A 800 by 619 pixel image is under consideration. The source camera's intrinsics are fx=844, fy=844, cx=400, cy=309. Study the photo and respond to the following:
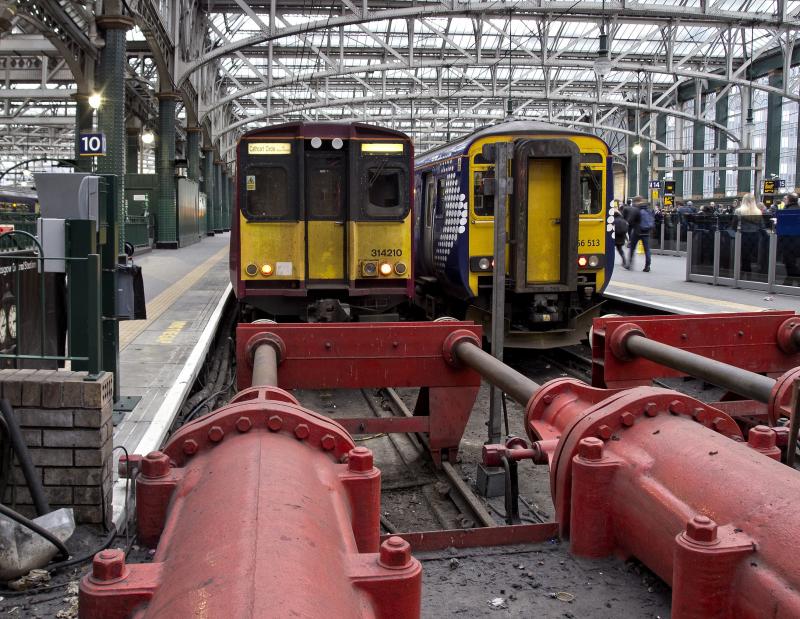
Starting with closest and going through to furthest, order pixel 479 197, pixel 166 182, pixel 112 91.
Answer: pixel 479 197 < pixel 112 91 < pixel 166 182

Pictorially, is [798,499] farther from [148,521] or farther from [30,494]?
[30,494]

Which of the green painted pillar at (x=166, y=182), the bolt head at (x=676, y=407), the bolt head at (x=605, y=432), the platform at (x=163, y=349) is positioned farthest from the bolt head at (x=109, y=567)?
the green painted pillar at (x=166, y=182)

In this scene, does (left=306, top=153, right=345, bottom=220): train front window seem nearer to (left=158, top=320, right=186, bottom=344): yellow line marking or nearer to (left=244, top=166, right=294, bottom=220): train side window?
(left=244, top=166, right=294, bottom=220): train side window

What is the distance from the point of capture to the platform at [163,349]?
6652 millimetres

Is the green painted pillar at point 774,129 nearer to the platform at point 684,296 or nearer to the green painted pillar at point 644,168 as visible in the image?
the green painted pillar at point 644,168

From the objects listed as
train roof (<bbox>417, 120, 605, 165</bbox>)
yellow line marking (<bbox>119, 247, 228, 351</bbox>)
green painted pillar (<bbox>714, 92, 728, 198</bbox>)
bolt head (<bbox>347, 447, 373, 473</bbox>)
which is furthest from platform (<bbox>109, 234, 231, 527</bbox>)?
green painted pillar (<bbox>714, 92, 728, 198</bbox>)

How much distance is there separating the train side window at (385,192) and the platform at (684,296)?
14.9 ft

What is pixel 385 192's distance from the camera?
11695mm

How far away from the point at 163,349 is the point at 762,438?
882 cm

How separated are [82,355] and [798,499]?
15.6 feet

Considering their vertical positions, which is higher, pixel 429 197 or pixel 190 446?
pixel 429 197

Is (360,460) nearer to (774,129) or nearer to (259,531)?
(259,531)

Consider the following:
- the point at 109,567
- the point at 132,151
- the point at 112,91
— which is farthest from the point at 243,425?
the point at 132,151

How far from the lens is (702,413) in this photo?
3.02 metres
